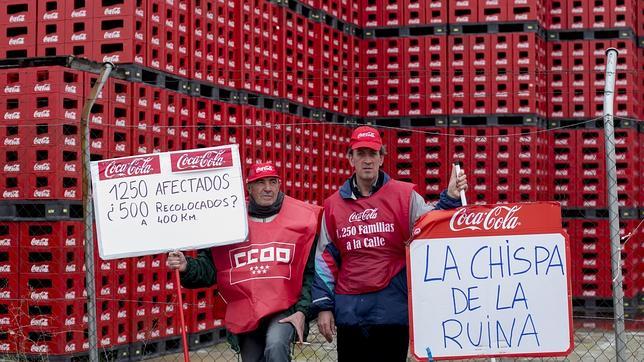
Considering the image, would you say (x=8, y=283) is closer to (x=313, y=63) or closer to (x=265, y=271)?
(x=265, y=271)

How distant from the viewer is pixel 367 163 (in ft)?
14.5

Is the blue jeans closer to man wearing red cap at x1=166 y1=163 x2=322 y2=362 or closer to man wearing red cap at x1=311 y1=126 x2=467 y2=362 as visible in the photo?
man wearing red cap at x1=166 y1=163 x2=322 y2=362

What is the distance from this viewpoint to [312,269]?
4.68 metres

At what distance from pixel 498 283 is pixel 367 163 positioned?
2.92 feet

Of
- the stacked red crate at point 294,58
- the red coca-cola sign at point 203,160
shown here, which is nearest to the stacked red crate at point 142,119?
the stacked red crate at point 294,58

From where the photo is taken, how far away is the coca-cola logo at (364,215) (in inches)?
174

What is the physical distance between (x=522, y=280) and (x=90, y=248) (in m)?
3.18

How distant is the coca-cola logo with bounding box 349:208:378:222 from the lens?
14.5 ft

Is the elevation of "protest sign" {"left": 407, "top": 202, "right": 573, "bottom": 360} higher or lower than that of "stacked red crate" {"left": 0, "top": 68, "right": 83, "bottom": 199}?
lower

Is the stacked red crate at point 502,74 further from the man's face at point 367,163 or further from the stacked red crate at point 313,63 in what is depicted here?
the man's face at point 367,163

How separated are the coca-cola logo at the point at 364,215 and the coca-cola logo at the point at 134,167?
3.93 feet

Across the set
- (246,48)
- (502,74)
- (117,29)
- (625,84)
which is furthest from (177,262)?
(625,84)

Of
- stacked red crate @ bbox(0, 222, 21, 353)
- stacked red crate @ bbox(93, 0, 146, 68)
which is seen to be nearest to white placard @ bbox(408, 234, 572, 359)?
stacked red crate @ bbox(0, 222, 21, 353)

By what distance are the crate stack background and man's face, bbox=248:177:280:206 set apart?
3.61 metres
